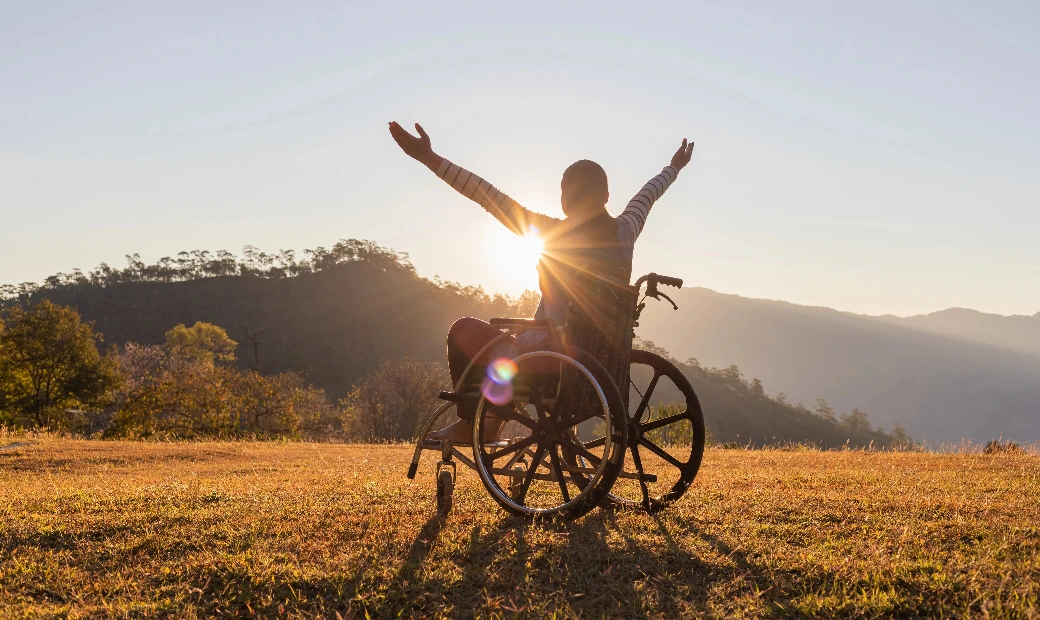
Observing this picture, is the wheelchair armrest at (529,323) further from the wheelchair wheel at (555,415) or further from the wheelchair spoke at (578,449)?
the wheelchair spoke at (578,449)

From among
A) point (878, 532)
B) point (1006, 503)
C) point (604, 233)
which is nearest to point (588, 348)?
point (604, 233)

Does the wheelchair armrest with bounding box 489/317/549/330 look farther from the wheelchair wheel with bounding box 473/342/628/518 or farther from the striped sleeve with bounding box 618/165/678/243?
the striped sleeve with bounding box 618/165/678/243

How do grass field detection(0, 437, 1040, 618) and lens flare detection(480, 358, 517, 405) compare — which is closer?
grass field detection(0, 437, 1040, 618)

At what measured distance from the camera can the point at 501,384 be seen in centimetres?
425

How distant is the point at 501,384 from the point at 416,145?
5.60ft

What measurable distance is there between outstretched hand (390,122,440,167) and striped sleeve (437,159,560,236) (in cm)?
11

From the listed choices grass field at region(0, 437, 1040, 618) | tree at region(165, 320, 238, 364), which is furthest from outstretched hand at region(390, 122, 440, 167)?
tree at region(165, 320, 238, 364)

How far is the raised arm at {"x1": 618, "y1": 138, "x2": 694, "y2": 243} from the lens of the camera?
4.84 metres

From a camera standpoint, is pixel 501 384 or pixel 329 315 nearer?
pixel 501 384

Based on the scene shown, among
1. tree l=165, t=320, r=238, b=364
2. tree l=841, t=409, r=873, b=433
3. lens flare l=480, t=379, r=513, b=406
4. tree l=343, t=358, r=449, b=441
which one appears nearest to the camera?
lens flare l=480, t=379, r=513, b=406

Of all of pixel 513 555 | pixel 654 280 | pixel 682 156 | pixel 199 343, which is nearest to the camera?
pixel 513 555

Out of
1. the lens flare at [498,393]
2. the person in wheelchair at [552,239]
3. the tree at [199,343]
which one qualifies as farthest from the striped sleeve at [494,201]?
the tree at [199,343]

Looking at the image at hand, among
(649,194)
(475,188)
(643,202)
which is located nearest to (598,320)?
(475,188)

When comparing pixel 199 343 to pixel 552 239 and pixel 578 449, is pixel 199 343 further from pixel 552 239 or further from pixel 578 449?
pixel 578 449
